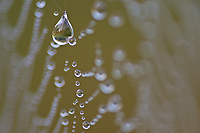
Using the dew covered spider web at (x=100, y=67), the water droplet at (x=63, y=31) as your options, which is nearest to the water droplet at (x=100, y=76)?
the dew covered spider web at (x=100, y=67)

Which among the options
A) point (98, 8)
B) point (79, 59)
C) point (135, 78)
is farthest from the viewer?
point (135, 78)

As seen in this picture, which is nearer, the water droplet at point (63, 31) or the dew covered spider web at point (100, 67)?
the water droplet at point (63, 31)

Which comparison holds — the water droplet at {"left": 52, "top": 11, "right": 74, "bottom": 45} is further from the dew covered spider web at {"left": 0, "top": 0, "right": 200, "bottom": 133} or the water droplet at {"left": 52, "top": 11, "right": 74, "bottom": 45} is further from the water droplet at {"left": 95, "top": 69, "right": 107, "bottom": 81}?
the water droplet at {"left": 95, "top": 69, "right": 107, "bottom": 81}

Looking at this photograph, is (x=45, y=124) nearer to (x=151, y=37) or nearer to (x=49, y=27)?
(x=49, y=27)

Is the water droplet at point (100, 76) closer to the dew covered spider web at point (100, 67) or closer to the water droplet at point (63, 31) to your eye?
the dew covered spider web at point (100, 67)

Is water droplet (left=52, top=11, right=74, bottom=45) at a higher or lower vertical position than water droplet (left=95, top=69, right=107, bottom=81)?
higher

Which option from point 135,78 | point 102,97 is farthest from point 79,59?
point 135,78

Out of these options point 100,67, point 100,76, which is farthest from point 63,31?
point 100,67

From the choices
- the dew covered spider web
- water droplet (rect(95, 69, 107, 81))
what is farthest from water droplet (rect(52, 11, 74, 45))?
water droplet (rect(95, 69, 107, 81))

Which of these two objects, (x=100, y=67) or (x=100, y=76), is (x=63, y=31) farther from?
(x=100, y=67)

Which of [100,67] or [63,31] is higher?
[63,31]

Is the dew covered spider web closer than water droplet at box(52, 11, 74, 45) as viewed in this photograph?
No
